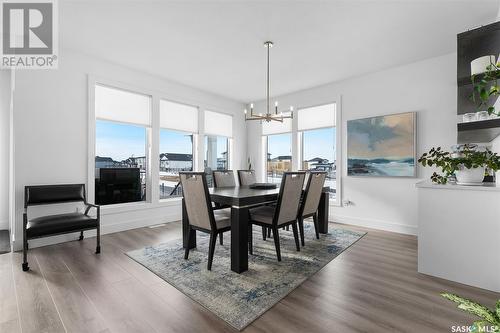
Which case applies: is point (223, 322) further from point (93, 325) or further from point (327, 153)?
point (327, 153)

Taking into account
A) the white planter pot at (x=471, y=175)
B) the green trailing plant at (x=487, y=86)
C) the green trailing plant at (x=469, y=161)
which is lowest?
the white planter pot at (x=471, y=175)

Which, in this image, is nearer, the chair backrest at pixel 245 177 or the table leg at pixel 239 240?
the table leg at pixel 239 240

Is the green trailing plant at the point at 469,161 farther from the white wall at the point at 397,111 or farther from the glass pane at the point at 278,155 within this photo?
the glass pane at the point at 278,155

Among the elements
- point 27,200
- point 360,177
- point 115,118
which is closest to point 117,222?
point 27,200

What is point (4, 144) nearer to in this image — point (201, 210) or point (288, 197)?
→ point (201, 210)

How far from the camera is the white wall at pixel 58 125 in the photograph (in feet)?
10.2

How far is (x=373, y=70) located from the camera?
4.11 metres

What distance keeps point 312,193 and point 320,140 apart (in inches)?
87.1

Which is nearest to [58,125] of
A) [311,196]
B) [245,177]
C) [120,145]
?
[120,145]

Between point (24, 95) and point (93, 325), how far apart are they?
126 inches

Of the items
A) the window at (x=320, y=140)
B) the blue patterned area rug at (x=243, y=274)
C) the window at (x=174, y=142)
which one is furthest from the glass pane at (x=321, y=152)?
the window at (x=174, y=142)

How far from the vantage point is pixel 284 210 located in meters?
2.72

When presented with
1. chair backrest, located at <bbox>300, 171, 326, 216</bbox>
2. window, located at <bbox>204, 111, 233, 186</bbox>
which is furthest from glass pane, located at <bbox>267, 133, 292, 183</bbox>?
chair backrest, located at <bbox>300, 171, 326, 216</bbox>

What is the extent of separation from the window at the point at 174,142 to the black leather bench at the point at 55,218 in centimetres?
151
